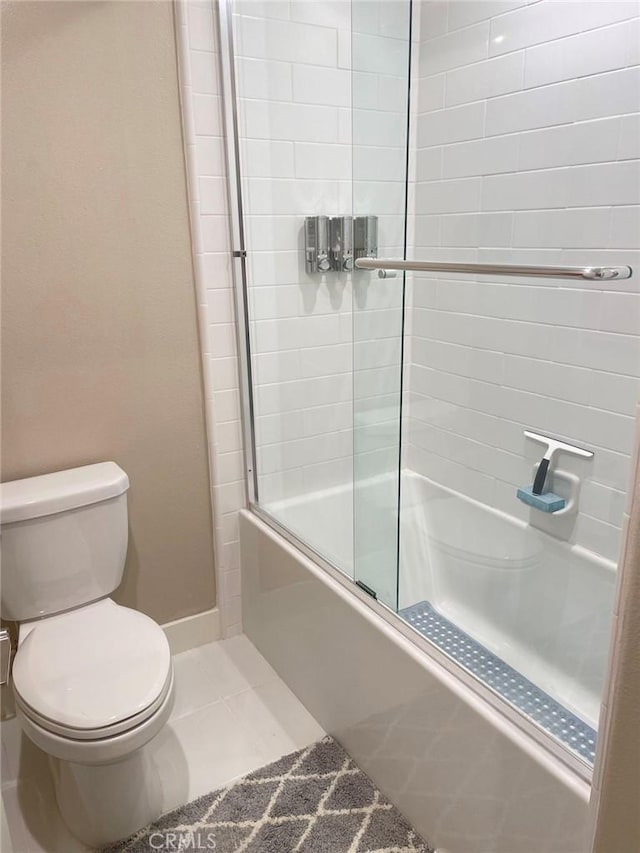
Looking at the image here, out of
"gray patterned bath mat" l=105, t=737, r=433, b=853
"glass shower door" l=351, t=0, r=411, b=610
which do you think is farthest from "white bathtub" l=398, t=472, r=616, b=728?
"gray patterned bath mat" l=105, t=737, r=433, b=853

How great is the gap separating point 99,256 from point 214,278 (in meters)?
0.35

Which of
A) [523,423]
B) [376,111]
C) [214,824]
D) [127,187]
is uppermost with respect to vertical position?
[376,111]

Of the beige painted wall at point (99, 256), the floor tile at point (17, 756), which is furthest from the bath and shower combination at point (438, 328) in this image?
the floor tile at point (17, 756)

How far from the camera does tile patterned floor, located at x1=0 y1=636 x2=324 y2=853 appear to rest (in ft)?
5.37

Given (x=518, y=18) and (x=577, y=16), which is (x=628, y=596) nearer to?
(x=577, y=16)

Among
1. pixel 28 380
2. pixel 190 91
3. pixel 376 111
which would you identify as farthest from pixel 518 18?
pixel 28 380

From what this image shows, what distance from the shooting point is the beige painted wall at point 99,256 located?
1.66m

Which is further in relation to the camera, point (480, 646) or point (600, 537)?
point (600, 537)

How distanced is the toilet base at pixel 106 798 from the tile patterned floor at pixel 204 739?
5 centimetres

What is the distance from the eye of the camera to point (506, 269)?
147cm

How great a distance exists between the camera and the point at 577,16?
1692mm

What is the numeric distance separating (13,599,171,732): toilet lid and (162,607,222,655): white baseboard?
0.49 meters

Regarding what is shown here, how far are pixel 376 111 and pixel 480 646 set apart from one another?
1478 millimetres

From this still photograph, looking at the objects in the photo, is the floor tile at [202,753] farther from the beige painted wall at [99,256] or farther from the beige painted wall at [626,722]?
the beige painted wall at [626,722]
